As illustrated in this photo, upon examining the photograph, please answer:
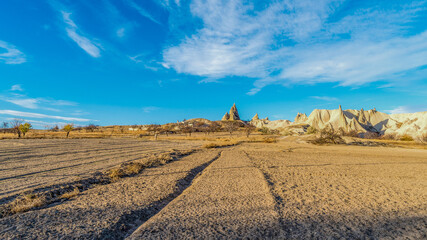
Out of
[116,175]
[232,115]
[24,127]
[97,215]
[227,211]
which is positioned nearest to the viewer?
[97,215]

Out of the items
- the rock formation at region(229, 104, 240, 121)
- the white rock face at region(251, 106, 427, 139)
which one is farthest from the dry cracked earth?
the rock formation at region(229, 104, 240, 121)

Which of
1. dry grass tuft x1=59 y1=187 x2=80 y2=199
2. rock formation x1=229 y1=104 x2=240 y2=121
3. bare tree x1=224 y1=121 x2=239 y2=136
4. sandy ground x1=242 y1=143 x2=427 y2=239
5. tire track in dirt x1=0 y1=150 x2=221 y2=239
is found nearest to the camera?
tire track in dirt x1=0 y1=150 x2=221 y2=239

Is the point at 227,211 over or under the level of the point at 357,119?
under

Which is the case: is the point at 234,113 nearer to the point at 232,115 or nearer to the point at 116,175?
the point at 232,115

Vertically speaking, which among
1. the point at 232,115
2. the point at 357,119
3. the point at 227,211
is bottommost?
the point at 227,211

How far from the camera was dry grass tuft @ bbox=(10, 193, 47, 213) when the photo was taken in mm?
4219

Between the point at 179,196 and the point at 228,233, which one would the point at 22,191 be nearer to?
the point at 179,196

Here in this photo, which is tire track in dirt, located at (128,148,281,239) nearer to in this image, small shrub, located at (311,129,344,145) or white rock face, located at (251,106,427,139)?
small shrub, located at (311,129,344,145)

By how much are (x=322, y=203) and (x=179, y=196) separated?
364cm

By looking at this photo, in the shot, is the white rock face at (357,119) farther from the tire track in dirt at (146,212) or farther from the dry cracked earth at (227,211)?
the tire track in dirt at (146,212)

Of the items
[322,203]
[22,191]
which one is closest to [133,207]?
[22,191]

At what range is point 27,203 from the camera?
180 inches

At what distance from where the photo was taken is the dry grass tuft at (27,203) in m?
4.22

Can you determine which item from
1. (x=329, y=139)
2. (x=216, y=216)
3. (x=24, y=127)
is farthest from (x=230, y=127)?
(x=216, y=216)
